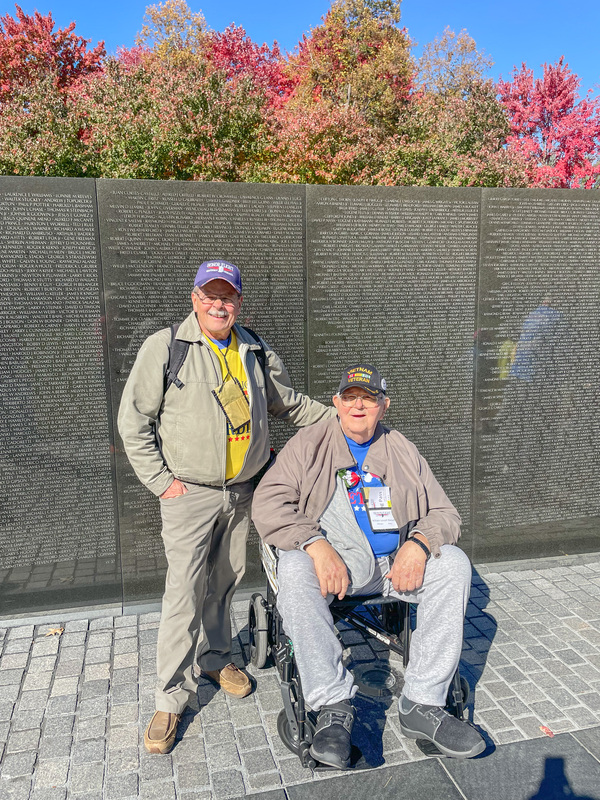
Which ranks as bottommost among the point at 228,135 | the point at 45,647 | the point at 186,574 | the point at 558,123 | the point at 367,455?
the point at 45,647

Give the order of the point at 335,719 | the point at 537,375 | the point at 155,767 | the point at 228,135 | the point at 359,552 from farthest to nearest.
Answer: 1. the point at 228,135
2. the point at 537,375
3. the point at 359,552
4. the point at 155,767
5. the point at 335,719

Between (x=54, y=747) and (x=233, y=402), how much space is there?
1.90m

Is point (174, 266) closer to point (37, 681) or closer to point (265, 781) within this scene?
point (37, 681)

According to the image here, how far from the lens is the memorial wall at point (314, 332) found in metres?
3.80

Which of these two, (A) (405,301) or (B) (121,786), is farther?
(A) (405,301)

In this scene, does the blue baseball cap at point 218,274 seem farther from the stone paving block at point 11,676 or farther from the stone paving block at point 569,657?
the stone paving block at point 569,657

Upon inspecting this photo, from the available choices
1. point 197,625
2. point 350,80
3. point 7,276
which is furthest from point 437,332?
point 350,80

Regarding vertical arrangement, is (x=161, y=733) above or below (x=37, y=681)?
above

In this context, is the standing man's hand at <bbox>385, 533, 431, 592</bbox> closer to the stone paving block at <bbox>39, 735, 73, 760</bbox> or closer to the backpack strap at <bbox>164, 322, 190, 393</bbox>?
the backpack strap at <bbox>164, 322, 190, 393</bbox>

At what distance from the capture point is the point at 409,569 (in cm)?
263

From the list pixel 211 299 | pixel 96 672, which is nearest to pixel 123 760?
pixel 96 672

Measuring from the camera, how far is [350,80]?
687 inches

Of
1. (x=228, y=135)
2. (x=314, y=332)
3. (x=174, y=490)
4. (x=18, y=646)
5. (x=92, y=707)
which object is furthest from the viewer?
(x=228, y=135)

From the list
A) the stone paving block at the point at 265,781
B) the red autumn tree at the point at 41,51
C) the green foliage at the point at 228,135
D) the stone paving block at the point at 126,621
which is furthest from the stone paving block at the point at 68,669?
the red autumn tree at the point at 41,51
